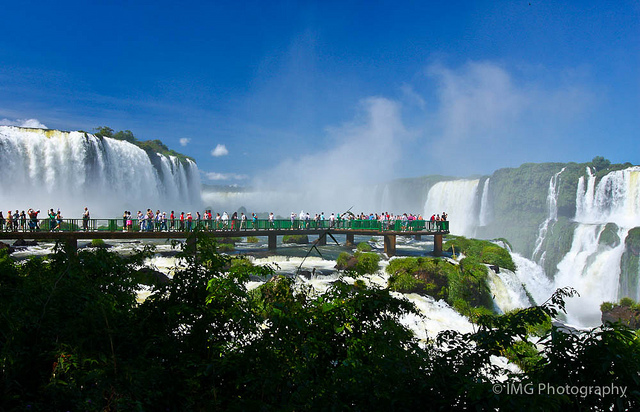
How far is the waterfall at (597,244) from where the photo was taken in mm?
Result: 23905

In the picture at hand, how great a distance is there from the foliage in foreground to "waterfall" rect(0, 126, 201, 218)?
38.5 m

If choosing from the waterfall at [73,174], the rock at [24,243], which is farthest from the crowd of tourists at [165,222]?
the waterfall at [73,174]

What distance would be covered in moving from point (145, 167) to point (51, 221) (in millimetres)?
26918

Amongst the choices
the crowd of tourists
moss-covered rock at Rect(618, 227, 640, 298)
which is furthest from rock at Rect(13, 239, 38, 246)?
moss-covered rock at Rect(618, 227, 640, 298)

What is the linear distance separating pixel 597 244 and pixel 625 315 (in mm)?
14716

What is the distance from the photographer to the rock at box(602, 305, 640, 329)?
53.0 ft

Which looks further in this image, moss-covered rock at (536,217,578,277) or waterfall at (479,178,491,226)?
waterfall at (479,178,491,226)

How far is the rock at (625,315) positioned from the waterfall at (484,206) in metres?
34.6

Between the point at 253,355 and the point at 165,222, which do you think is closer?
the point at 253,355

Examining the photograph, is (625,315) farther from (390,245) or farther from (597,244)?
(597,244)

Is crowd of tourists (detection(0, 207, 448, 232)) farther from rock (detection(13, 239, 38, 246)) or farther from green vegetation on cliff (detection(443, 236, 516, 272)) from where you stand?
green vegetation on cliff (detection(443, 236, 516, 272))

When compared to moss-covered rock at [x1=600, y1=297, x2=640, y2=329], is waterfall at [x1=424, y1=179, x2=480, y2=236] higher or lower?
higher

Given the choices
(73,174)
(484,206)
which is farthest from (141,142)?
(484,206)

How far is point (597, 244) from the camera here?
29.2m
